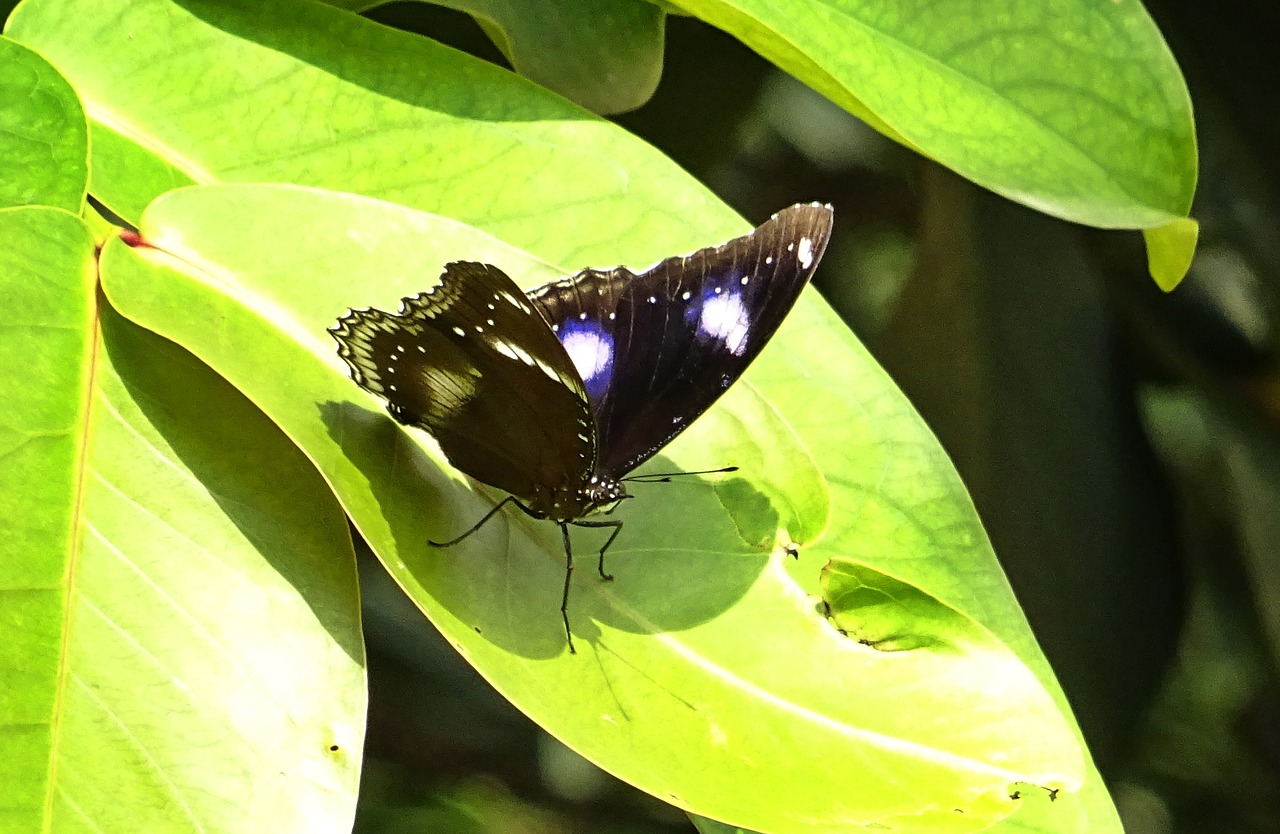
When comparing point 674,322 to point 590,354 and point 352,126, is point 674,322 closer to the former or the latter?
point 590,354

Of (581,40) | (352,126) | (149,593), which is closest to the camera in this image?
(149,593)

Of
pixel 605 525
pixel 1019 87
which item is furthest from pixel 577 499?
pixel 1019 87

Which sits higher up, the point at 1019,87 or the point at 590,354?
the point at 1019,87

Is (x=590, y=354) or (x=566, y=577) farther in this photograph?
(x=590, y=354)

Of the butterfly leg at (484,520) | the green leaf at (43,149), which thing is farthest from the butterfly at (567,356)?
the green leaf at (43,149)

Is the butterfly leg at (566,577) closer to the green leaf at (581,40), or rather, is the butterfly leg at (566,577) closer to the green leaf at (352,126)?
the green leaf at (352,126)

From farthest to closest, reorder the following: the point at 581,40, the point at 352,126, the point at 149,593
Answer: the point at 581,40 < the point at 352,126 < the point at 149,593

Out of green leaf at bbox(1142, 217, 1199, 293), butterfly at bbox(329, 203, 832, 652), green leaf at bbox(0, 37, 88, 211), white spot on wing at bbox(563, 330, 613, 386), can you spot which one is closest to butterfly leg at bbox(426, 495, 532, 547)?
butterfly at bbox(329, 203, 832, 652)
